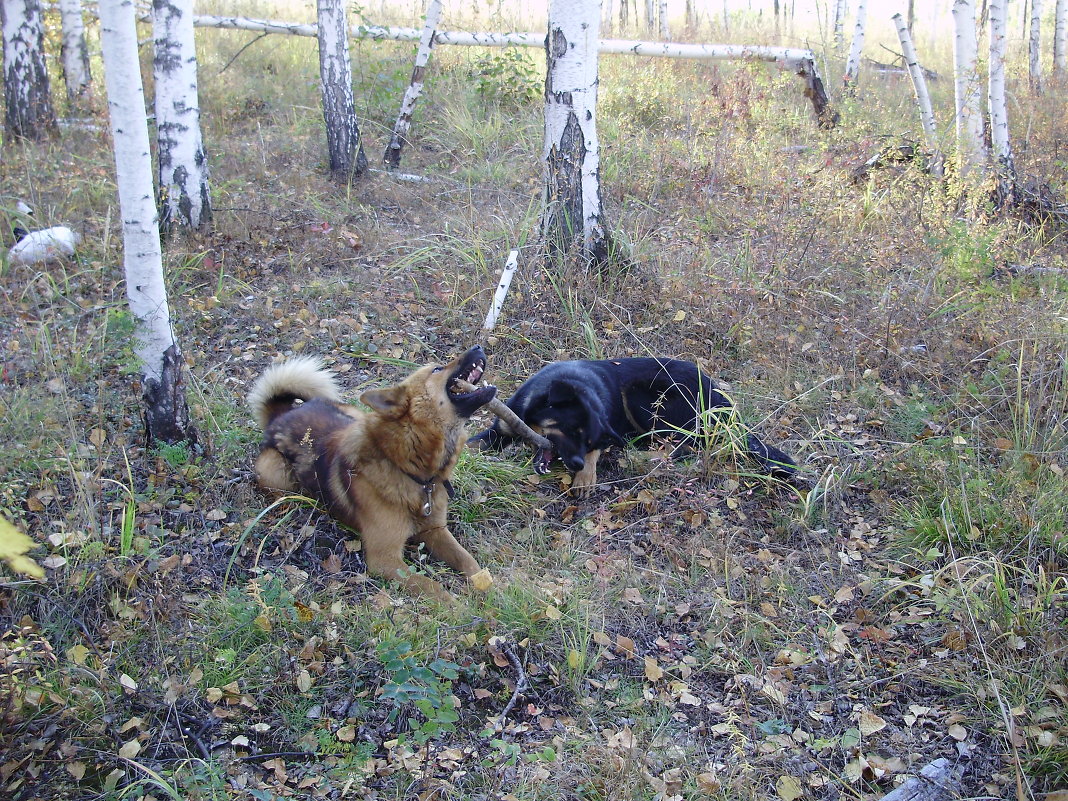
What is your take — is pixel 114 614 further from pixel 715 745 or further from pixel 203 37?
pixel 203 37

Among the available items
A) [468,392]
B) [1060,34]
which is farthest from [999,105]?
[1060,34]

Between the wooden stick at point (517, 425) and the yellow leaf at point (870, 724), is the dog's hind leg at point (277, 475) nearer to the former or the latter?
the wooden stick at point (517, 425)

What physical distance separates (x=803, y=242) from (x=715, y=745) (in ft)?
17.9

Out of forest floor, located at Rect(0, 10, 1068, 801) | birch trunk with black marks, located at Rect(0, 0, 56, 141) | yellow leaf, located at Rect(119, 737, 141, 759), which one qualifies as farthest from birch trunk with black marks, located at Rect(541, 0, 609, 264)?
birch trunk with black marks, located at Rect(0, 0, 56, 141)

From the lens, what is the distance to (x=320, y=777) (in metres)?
2.92

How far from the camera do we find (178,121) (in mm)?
7398

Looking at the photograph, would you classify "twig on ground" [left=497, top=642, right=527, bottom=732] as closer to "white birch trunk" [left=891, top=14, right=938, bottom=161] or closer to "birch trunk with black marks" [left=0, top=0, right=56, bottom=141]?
"white birch trunk" [left=891, top=14, right=938, bottom=161]

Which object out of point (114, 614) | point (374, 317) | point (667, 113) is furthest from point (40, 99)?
point (114, 614)

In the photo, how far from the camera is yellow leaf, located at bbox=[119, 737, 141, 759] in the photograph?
2896 mm

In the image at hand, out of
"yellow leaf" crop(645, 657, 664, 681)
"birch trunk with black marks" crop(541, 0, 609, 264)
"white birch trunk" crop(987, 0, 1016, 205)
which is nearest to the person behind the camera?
"yellow leaf" crop(645, 657, 664, 681)

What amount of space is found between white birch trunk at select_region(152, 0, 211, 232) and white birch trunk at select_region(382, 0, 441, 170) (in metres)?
2.81

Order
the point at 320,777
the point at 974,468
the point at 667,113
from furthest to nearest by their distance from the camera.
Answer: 1. the point at 667,113
2. the point at 974,468
3. the point at 320,777

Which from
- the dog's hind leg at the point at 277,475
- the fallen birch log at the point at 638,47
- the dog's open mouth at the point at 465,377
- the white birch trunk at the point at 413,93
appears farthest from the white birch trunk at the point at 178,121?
the dog's open mouth at the point at 465,377

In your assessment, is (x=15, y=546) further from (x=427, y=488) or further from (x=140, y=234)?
(x=140, y=234)
